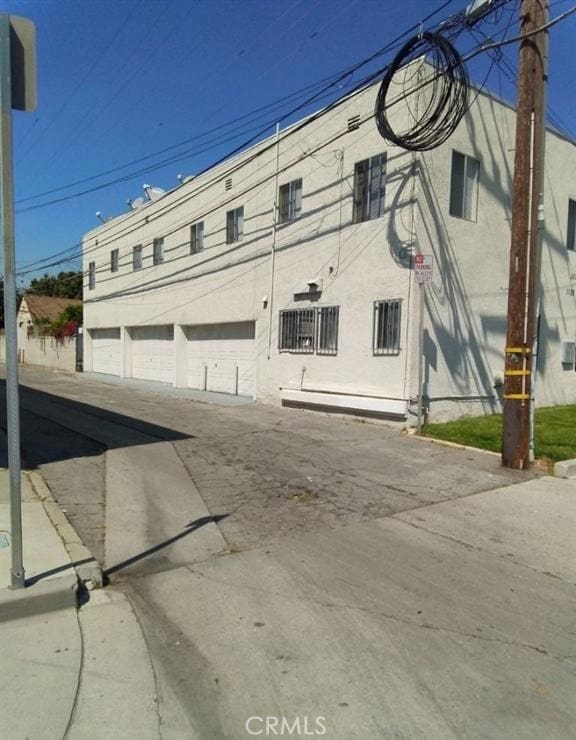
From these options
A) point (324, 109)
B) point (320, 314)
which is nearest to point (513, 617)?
point (320, 314)

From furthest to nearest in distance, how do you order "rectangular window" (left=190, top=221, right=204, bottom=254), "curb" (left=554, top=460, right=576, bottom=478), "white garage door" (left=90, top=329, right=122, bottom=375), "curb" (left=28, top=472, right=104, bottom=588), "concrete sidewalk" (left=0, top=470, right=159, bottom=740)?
1. "white garage door" (left=90, top=329, right=122, bottom=375)
2. "rectangular window" (left=190, top=221, right=204, bottom=254)
3. "curb" (left=554, top=460, right=576, bottom=478)
4. "curb" (left=28, top=472, right=104, bottom=588)
5. "concrete sidewalk" (left=0, top=470, right=159, bottom=740)

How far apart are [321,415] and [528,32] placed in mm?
8100

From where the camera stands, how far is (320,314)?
12.9 metres

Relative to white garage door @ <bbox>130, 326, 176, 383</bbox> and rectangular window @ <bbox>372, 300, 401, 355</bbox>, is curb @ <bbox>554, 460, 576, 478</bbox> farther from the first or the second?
white garage door @ <bbox>130, 326, 176, 383</bbox>

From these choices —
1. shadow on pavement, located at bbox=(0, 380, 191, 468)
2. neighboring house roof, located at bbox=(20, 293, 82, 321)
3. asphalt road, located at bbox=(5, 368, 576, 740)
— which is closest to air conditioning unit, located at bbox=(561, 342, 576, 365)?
asphalt road, located at bbox=(5, 368, 576, 740)

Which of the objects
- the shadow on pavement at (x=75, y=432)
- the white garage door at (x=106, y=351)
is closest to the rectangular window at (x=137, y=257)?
the white garage door at (x=106, y=351)

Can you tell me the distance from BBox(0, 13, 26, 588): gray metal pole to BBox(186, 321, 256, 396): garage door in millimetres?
11816

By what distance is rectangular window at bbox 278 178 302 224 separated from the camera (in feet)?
45.6

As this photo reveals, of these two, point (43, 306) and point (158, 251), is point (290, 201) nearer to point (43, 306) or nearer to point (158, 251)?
point (158, 251)

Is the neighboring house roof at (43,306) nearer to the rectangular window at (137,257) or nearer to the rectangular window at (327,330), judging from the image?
the rectangular window at (137,257)

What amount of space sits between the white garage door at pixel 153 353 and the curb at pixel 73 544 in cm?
1394

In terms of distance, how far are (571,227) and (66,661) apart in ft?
53.2

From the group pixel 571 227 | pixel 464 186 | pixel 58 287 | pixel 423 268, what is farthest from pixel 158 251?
pixel 58 287

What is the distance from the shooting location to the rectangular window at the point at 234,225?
635 inches
